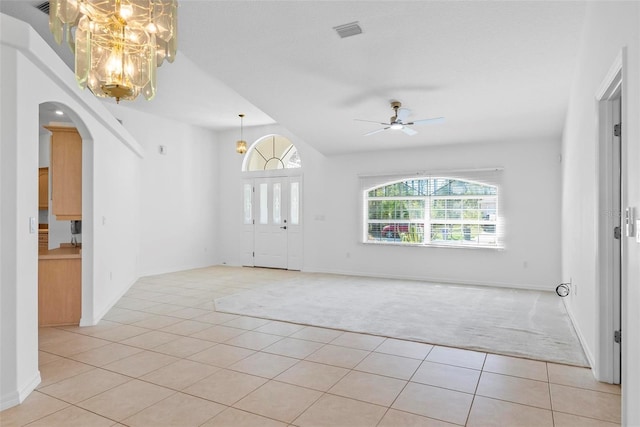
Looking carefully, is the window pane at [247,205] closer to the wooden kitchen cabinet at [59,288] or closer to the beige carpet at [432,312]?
the beige carpet at [432,312]

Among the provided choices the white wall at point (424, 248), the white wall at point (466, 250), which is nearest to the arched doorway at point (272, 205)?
the white wall at point (424, 248)

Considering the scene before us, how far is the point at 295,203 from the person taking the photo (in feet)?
28.2

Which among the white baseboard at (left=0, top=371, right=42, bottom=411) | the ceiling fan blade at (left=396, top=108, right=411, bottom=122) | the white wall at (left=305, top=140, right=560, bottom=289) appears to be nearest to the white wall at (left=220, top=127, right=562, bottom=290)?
the white wall at (left=305, top=140, right=560, bottom=289)

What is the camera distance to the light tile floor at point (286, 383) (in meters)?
2.32

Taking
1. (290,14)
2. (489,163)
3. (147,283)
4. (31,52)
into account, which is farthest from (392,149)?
(31,52)

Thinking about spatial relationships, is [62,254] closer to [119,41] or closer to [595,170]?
[119,41]

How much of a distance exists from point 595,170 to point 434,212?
4349 mm

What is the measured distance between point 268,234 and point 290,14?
19.9 feet

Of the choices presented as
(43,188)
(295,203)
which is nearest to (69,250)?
(43,188)

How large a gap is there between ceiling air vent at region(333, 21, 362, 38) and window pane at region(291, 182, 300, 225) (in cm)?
516

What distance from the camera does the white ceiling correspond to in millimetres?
3186

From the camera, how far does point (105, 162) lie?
494cm

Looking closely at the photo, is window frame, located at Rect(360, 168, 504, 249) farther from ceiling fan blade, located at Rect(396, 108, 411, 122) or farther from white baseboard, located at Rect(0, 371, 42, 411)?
white baseboard, located at Rect(0, 371, 42, 411)

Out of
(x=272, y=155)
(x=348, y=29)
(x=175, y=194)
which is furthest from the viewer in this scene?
(x=272, y=155)
